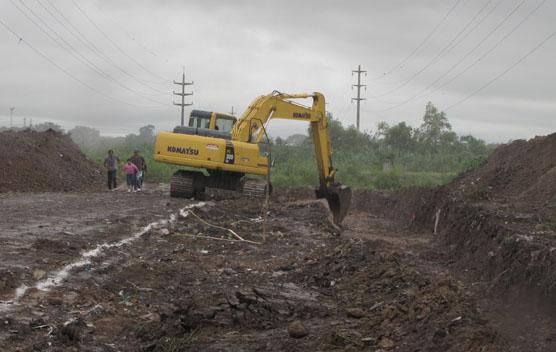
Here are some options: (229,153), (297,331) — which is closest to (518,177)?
(229,153)

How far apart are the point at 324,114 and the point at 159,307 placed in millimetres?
13144

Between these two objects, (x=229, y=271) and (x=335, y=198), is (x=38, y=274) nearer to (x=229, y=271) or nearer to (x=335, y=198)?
(x=229, y=271)

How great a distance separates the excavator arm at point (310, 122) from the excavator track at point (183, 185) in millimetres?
2077

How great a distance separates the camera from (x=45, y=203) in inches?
733

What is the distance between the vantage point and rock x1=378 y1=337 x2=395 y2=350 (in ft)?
21.9

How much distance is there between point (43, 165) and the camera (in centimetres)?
3002

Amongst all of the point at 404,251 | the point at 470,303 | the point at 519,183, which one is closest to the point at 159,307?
the point at 470,303

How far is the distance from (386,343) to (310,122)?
14489 millimetres

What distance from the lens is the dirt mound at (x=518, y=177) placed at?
1799 centimetres

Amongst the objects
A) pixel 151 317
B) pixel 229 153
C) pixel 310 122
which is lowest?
pixel 151 317

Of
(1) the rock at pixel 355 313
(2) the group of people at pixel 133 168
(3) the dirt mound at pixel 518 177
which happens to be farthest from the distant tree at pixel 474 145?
(1) the rock at pixel 355 313

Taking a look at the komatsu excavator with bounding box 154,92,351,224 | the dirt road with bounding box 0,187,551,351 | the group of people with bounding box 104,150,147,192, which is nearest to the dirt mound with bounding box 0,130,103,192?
the group of people with bounding box 104,150,147,192

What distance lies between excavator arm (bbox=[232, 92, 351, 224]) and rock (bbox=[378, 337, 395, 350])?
13611mm

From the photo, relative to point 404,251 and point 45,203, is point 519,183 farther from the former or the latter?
point 45,203
